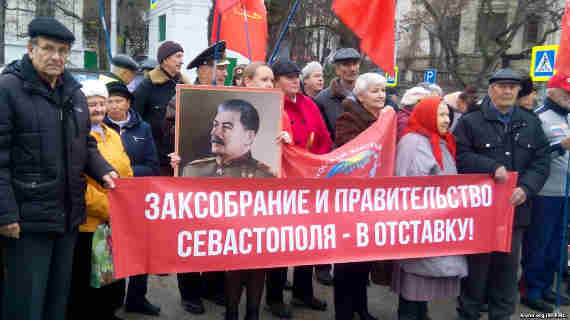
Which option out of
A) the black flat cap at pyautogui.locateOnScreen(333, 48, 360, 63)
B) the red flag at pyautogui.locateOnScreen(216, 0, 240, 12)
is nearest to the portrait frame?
the red flag at pyautogui.locateOnScreen(216, 0, 240, 12)

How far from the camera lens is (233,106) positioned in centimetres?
376

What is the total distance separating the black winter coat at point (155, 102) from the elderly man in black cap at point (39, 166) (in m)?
1.59

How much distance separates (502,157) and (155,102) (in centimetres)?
302

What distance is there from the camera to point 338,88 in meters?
5.15

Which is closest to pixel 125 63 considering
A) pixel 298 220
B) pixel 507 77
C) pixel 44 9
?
pixel 298 220

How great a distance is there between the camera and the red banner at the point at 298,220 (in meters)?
3.46

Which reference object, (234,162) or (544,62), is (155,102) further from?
(544,62)

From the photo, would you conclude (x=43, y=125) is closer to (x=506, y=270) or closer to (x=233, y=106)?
(x=233, y=106)

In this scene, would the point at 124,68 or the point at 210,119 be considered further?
the point at 124,68

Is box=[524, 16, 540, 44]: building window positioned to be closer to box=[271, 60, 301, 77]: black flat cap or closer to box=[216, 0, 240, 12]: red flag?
box=[216, 0, 240, 12]: red flag

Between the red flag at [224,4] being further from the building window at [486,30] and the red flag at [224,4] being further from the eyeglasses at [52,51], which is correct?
the building window at [486,30]

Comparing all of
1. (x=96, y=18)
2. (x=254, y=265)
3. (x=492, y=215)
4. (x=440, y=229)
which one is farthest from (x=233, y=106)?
(x=96, y=18)

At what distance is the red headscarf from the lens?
155 inches

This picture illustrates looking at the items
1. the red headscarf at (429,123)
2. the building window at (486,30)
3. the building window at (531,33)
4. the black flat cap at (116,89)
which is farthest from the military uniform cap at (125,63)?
the building window at (531,33)
